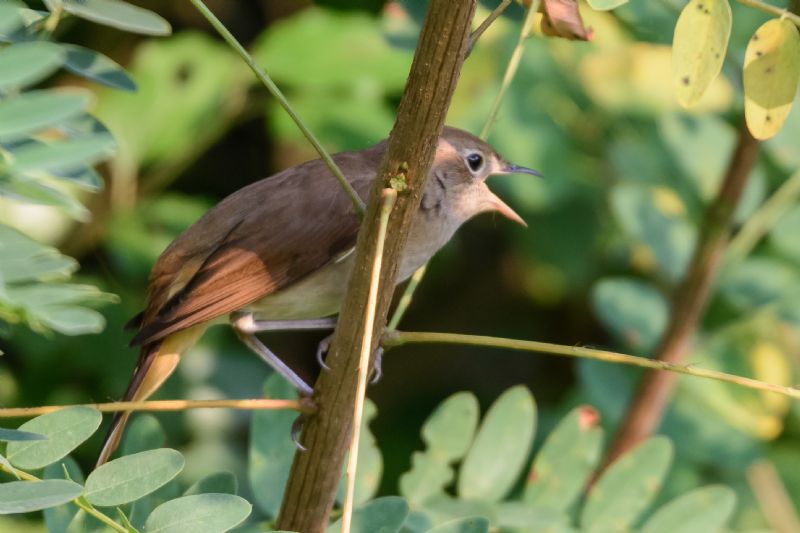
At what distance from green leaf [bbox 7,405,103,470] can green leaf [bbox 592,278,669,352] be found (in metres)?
2.30

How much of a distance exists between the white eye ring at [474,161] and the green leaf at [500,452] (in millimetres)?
698

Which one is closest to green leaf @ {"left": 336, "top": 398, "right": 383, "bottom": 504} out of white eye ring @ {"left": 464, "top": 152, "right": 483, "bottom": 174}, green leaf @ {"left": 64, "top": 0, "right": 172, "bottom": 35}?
white eye ring @ {"left": 464, "top": 152, "right": 483, "bottom": 174}

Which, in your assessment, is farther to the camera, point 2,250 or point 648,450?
point 648,450

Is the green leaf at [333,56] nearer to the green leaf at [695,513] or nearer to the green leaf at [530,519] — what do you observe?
the green leaf at [530,519]

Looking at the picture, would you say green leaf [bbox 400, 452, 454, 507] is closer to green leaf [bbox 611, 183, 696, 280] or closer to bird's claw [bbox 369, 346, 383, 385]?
bird's claw [bbox 369, 346, 383, 385]

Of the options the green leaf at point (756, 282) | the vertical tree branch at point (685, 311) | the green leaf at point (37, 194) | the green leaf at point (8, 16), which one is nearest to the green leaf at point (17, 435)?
the green leaf at point (37, 194)

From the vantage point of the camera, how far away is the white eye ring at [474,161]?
3.02 metres

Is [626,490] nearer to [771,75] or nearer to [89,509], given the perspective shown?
[771,75]

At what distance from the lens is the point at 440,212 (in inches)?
114

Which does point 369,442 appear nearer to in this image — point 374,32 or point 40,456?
point 40,456

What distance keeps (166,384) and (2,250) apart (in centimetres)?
289

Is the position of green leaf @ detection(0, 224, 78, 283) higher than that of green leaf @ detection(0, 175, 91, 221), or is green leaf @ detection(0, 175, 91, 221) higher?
green leaf @ detection(0, 175, 91, 221)

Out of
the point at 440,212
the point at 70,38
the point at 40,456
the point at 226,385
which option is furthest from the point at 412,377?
the point at 40,456

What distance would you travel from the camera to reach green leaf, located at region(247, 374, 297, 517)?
7.95ft
